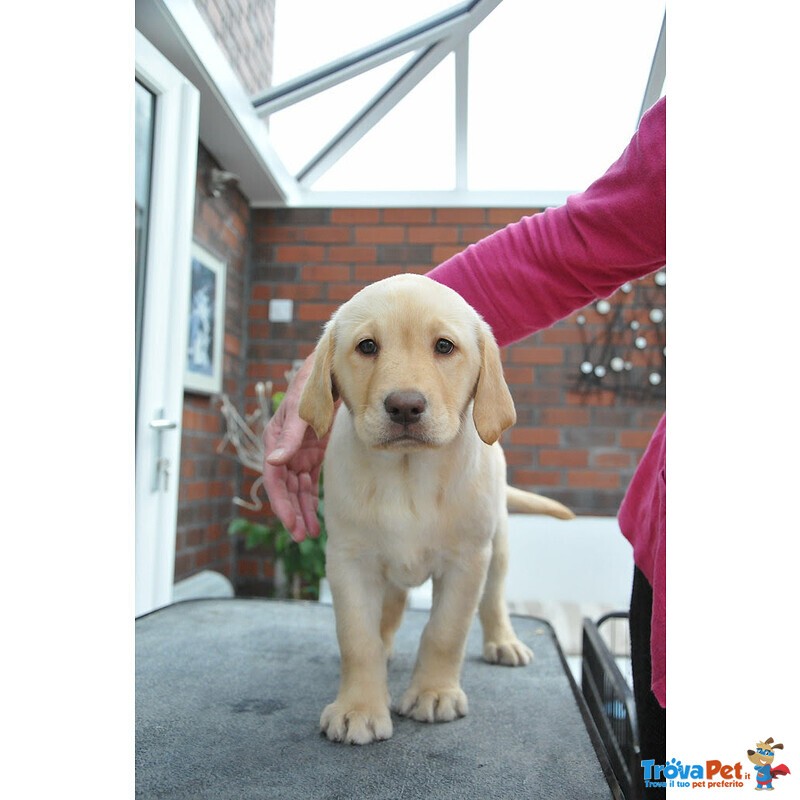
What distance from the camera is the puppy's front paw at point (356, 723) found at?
3.11ft

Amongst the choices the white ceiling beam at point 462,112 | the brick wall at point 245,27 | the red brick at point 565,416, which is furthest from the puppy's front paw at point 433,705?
the red brick at point 565,416

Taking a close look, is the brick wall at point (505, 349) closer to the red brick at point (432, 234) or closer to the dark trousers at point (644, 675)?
the red brick at point (432, 234)

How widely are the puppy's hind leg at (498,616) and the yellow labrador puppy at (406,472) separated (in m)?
0.33

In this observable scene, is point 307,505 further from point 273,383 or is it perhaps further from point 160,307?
point 273,383

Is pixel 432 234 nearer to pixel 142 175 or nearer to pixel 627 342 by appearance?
pixel 627 342

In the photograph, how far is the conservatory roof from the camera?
221cm

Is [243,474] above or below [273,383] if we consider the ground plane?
below

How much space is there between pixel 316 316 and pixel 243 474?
0.95 m

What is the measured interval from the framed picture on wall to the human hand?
2091 mm

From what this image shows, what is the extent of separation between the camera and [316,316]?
158 inches

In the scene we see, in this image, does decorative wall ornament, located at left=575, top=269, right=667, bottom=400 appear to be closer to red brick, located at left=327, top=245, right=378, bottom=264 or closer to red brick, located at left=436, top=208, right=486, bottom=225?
red brick, located at left=436, top=208, right=486, bottom=225

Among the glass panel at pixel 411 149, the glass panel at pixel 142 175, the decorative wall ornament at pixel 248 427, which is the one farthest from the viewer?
the decorative wall ornament at pixel 248 427
